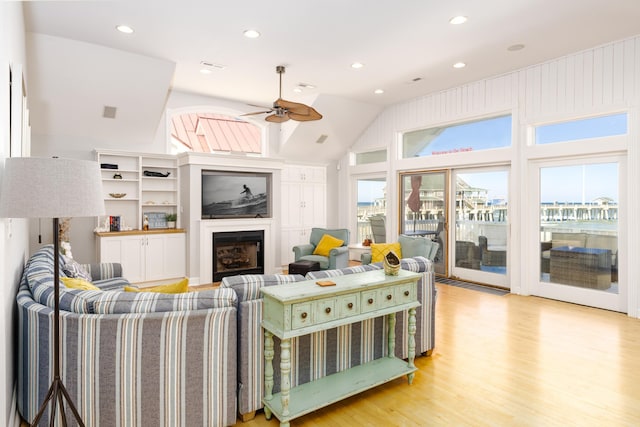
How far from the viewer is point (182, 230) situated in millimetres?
6070

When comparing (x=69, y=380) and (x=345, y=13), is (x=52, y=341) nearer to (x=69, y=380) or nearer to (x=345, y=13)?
(x=69, y=380)

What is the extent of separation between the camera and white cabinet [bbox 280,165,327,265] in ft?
24.7

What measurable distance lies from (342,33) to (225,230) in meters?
3.58

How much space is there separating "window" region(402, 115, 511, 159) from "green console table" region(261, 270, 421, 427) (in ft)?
12.8

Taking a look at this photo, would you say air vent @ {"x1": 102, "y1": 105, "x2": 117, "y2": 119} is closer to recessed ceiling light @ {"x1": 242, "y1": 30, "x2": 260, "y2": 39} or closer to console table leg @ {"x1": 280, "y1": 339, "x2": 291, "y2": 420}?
recessed ceiling light @ {"x1": 242, "y1": 30, "x2": 260, "y2": 39}

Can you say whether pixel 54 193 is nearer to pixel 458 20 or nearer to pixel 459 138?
pixel 458 20

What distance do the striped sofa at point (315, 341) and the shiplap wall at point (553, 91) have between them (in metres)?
3.23

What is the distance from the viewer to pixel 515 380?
2.76m

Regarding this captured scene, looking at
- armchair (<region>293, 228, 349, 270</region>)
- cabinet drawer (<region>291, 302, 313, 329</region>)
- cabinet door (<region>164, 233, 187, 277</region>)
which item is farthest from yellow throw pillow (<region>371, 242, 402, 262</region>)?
cabinet door (<region>164, 233, 187, 277</region>)

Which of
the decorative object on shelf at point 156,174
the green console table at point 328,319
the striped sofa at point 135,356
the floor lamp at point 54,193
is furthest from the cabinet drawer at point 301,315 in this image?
the decorative object on shelf at point 156,174

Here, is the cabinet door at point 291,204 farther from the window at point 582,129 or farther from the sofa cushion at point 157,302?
the sofa cushion at point 157,302

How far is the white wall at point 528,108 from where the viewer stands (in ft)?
13.9

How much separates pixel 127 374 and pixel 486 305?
13.6 feet

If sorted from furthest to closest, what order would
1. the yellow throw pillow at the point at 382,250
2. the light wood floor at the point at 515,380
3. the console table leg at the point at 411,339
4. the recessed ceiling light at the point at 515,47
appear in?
the yellow throw pillow at the point at 382,250
the recessed ceiling light at the point at 515,47
the console table leg at the point at 411,339
the light wood floor at the point at 515,380
